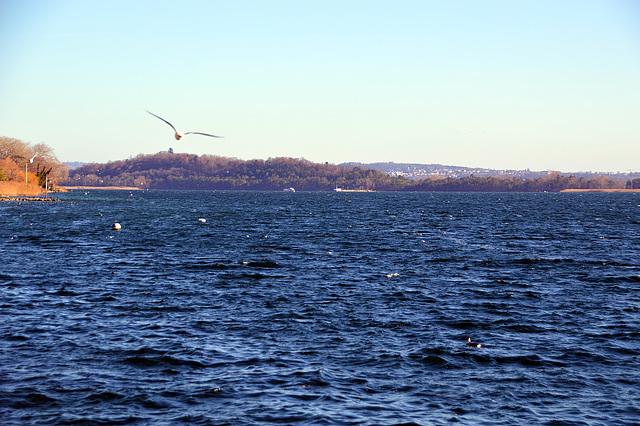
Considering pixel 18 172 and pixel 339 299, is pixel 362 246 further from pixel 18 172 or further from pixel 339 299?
pixel 18 172

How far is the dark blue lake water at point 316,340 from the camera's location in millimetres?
17984

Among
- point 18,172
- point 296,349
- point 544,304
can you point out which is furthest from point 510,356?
point 18,172

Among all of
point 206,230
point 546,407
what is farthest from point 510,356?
point 206,230

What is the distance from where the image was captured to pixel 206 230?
82375mm

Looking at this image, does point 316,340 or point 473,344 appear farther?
point 316,340

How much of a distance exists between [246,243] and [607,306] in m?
40.0

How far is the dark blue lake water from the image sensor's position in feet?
59.0

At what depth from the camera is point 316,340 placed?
977 inches

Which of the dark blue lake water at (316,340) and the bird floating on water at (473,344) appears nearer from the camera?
the dark blue lake water at (316,340)

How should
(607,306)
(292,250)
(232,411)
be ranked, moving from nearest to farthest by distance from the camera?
(232,411) → (607,306) → (292,250)

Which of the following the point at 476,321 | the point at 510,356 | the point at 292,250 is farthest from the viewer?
the point at 292,250

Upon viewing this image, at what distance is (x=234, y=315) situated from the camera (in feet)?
94.9

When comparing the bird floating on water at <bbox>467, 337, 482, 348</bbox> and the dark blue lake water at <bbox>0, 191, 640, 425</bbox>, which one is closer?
the dark blue lake water at <bbox>0, 191, 640, 425</bbox>

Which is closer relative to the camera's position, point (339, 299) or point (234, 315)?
point (234, 315)
